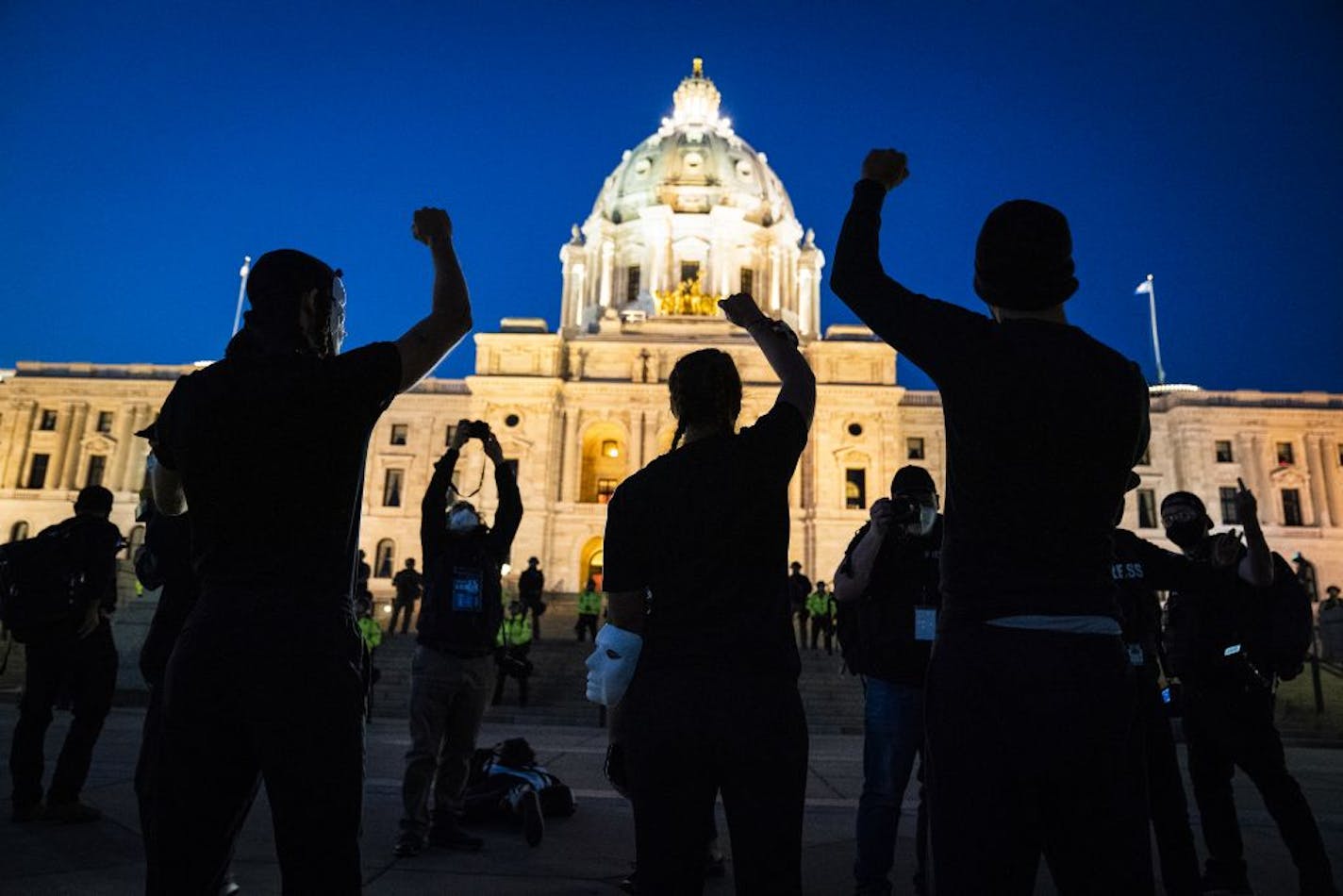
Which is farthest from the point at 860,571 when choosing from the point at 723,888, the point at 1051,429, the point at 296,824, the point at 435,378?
the point at 435,378

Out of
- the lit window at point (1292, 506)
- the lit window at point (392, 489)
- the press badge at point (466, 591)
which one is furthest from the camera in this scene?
the lit window at point (1292, 506)

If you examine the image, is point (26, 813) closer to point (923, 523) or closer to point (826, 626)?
point (923, 523)

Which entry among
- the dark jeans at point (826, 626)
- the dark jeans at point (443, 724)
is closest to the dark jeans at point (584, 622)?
the dark jeans at point (826, 626)

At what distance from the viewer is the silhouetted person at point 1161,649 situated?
4203 mm

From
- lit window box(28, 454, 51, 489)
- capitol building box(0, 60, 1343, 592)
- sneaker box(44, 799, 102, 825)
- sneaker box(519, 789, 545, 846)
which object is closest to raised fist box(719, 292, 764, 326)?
sneaker box(519, 789, 545, 846)

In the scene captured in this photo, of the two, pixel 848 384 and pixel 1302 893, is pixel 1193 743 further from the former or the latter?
pixel 848 384

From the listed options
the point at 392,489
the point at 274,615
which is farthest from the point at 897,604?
the point at 392,489

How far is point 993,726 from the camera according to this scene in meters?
2.05

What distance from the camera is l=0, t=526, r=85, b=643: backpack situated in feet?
19.4

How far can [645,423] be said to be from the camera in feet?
146

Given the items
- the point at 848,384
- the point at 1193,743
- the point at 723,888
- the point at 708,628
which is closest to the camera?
the point at 708,628

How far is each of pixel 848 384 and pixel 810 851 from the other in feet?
134

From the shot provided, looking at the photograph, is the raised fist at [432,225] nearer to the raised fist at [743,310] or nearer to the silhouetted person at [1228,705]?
A: the raised fist at [743,310]

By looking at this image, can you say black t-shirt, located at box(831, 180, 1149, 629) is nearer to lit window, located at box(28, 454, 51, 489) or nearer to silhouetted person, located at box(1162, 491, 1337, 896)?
silhouetted person, located at box(1162, 491, 1337, 896)
